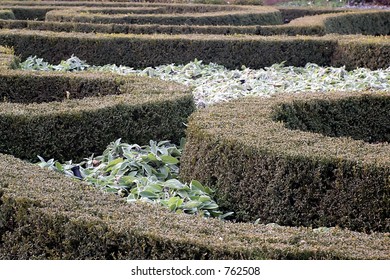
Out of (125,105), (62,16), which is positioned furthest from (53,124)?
(62,16)

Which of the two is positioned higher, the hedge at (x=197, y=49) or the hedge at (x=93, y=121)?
the hedge at (x=93, y=121)

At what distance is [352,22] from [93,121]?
1299 centimetres

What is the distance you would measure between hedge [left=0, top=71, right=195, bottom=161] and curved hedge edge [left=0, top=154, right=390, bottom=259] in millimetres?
1968

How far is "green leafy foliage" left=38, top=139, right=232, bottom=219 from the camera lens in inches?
226

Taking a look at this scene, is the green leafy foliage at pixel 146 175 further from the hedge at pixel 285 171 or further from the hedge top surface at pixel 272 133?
the hedge top surface at pixel 272 133

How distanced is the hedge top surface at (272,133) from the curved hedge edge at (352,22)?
758cm

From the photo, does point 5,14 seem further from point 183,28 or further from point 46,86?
point 46,86

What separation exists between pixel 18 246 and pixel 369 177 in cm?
236

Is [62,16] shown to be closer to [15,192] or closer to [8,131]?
[8,131]

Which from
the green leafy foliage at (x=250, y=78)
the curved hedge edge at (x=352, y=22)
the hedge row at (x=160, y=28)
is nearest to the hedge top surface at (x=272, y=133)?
the green leafy foliage at (x=250, y=78)

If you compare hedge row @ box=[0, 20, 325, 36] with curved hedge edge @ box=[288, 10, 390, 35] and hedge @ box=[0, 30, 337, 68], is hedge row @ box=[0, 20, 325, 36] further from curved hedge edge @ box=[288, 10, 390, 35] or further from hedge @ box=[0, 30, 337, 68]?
hedge @ box=[0, 30, 337, 68]

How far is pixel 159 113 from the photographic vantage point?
295 inches

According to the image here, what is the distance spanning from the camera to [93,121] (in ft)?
23.2

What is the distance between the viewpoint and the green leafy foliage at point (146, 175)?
5.74 metres
